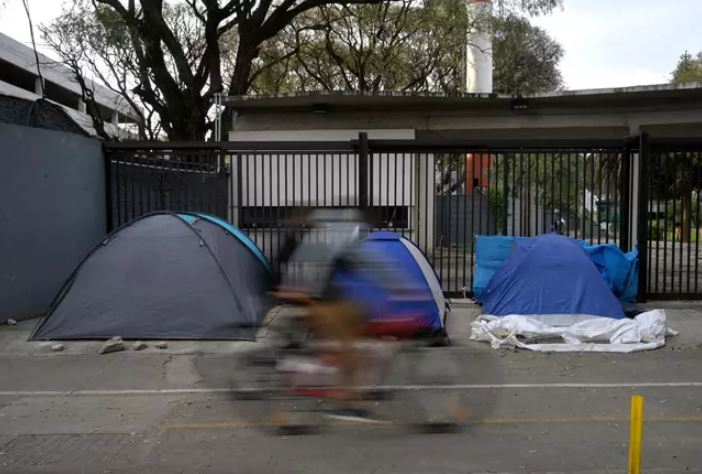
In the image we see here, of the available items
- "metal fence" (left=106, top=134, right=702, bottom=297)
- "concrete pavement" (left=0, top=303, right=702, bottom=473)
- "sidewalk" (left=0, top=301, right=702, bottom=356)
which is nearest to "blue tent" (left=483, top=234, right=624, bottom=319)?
"sidewalk" (left=0, top=301, right=702, bottom=356)

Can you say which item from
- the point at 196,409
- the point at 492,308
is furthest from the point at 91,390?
the point at 492,308

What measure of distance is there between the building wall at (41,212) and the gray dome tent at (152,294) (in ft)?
4.25

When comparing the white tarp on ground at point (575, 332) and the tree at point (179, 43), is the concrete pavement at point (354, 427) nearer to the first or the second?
Answer: the white tarp on ground at point (575, 332)

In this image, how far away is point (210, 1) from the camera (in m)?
19.1

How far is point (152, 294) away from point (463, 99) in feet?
28.2

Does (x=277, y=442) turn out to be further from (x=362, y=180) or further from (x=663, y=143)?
(x=663, y=143)

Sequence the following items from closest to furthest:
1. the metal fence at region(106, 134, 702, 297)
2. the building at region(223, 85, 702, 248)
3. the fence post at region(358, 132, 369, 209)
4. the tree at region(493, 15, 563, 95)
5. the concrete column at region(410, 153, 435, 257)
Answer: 1. the fence post at region(358, 132, 369, 209)
2. the metal fence at region(106, 134, 702, 297)
3. the concrete column at region(410, 153, 435, 257)
4. the building at region(223, 85, 702, 248)
5. the tree at region(493, 15, 563, 95)

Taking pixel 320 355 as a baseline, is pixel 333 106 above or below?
above

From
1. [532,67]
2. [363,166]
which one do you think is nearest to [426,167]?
[363,166]

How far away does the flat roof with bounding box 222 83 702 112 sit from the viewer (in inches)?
542

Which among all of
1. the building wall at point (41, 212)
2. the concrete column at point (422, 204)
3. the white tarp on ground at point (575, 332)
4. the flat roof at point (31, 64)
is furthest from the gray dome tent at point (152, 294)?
the flat roof at point (31, 64)

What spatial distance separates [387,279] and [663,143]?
25.1 ft

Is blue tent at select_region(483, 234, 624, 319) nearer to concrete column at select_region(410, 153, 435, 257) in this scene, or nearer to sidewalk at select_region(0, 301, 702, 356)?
sidewalk at select_region(0, 301, 702, 356)

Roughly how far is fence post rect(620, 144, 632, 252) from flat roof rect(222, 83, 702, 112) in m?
3.43
